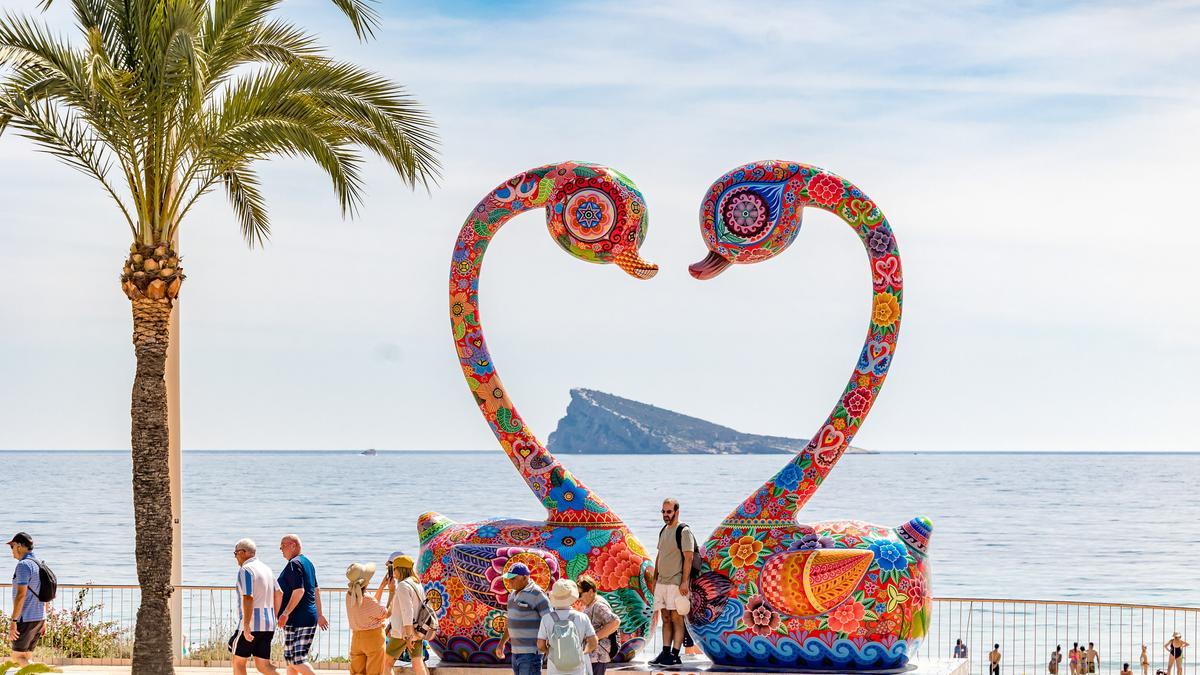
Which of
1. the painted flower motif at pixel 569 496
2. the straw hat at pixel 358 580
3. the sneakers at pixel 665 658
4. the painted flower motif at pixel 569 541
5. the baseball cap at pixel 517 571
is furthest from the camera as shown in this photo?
the painted flower motif at pixel 569 496

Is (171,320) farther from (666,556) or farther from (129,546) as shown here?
(129,546)

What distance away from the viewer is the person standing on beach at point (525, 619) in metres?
10.8

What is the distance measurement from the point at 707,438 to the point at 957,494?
6718 cm

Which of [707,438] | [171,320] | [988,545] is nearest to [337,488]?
[988,545]

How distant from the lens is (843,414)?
1332cm

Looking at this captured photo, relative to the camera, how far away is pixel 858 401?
13.3 m

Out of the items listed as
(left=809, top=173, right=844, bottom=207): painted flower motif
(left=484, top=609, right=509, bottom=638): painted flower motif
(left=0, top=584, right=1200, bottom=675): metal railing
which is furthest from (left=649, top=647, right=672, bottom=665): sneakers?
(left=809, top=173, right=844, bottom=207): painted flower motif

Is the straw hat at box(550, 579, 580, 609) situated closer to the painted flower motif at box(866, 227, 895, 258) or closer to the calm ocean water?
the painted flower motif at box(866, 227, 895, 258)

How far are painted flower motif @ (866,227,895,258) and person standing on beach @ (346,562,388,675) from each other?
4.80 metres

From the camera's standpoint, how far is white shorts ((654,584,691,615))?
42.3ft

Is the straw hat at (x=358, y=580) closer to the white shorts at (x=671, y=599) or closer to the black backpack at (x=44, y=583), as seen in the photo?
the white shorts at (x=671, y=599)

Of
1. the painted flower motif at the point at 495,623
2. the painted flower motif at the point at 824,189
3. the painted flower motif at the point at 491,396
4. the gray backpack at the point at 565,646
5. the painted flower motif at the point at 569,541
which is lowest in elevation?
the painted flower motif at the point at 495,623

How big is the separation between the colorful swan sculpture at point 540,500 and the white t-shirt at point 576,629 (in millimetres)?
2318

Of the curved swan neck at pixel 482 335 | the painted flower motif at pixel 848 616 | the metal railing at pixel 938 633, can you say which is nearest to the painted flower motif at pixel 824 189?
the curved swan neck at pixel 482 335
